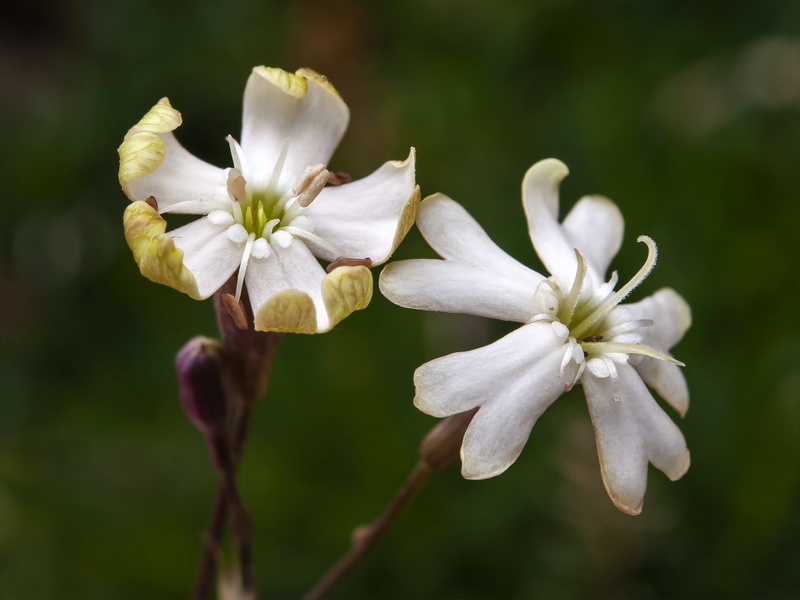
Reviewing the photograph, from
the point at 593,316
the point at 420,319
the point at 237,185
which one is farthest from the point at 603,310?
the point at 420,319

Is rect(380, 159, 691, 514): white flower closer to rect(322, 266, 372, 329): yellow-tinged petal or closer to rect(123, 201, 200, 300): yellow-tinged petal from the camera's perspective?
rect(322, 266, 372, 329): yellow-tinged petal

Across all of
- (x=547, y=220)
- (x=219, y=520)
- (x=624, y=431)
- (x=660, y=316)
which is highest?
(x=547, y=220)

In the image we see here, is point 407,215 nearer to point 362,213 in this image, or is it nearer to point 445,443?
point 362,213

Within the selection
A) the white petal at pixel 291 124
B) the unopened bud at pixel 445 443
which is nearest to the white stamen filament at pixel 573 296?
the unopened bud at pixel 445 443

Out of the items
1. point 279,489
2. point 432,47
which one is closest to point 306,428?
point 279,489

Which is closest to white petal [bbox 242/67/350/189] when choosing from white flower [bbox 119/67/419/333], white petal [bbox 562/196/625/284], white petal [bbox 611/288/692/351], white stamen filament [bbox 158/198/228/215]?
white flower [bbox 119/67/419/333]

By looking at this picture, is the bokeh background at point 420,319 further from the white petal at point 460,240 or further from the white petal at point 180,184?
the white petal at point 180,184
